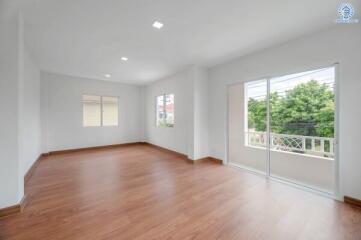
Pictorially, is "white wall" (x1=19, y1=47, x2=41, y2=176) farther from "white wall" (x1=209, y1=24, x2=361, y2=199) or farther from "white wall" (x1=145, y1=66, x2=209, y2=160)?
"white wall" (x1=209, y1=24, x2=361, y2=199)

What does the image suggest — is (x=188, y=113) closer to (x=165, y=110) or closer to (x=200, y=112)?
(x=200, y=112)

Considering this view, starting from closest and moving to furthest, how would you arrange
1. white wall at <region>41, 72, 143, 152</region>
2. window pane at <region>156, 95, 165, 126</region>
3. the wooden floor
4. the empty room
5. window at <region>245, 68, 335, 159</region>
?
the wooden floor, the empty room, window at <region>245, 68, 335, 159</region>, white wall at <region>41, 72, 143, 152</region>, window pane at <region>156, 95, 165, 126</region>

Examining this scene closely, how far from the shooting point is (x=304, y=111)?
10.8 feet

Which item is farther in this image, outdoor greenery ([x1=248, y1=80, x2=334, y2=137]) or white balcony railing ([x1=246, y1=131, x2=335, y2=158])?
white balcony railing ([x1=246, y1=131, x2=335, y2=158])

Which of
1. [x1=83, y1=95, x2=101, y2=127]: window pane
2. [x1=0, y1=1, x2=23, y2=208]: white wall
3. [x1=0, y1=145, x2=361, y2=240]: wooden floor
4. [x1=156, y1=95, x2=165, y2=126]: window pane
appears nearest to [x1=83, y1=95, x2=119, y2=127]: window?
[x1=83, y1=95, x2=101, y2=127]: window pane

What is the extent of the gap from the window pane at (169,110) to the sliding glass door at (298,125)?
2.19 m

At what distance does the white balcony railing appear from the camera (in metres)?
3.33

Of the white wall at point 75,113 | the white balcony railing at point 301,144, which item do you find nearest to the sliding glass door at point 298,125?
the white balcony railing at point 301,144

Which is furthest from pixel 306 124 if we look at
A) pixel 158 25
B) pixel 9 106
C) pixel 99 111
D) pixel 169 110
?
pixel 99 111

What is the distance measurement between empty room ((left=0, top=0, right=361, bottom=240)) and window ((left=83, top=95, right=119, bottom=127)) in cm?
98

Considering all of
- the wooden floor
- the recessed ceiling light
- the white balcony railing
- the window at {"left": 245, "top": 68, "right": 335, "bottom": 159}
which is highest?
the recessed ceiling light

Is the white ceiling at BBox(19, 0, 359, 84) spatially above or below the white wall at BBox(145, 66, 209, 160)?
above

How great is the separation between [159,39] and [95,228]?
3.03 metres

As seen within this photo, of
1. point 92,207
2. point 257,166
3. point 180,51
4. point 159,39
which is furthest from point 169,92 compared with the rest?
point 92,207
